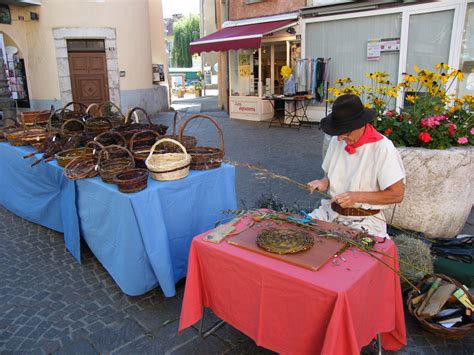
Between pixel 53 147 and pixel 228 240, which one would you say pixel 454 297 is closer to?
pixel 228 240

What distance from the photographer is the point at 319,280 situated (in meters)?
1.62

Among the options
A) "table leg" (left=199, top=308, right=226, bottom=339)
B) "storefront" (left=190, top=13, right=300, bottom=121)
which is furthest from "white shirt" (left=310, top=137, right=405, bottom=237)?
Answer: "storefront" (left=190, top=13, right=300, bottom=121)

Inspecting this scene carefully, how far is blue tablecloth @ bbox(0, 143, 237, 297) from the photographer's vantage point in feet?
8.98

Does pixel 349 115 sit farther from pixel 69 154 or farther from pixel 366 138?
pixel 69 154

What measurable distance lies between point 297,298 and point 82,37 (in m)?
12.5

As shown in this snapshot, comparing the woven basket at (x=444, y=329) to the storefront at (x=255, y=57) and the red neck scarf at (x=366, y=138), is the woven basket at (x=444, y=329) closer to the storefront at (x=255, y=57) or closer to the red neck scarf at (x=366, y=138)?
the red neck scarf at (x=366, y=138)

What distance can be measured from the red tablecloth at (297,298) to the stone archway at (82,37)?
11710mm

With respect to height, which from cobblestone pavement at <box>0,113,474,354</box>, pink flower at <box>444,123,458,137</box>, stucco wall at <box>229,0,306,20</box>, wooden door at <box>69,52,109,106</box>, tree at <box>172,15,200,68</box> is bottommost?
cobblestone pavement at <box>0,113,474,354</box>

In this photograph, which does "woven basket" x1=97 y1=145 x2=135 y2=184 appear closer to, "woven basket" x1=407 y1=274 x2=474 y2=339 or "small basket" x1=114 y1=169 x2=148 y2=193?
"small basket" x1=114 y1=169 x2=148 y2=193

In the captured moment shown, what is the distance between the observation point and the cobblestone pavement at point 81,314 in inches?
95.8

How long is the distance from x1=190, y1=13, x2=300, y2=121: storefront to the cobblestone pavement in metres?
8.07

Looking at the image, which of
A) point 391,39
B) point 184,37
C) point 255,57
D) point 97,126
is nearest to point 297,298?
point 97,126

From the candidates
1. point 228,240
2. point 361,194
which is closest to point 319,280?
point 228,240

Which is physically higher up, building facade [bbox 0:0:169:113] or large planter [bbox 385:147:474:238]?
building facade [bbox 0:0:169:113]
